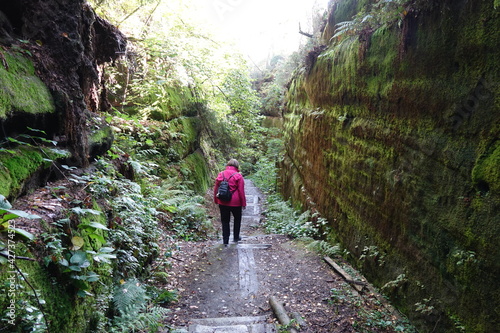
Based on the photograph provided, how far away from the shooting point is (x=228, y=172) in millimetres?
7133

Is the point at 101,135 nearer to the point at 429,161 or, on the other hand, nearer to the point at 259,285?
the point at 259,285

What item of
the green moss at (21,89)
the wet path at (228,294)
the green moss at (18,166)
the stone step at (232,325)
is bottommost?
the wet path at (228,294)

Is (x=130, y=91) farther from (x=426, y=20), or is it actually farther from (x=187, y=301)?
→ (x=426, y=20)

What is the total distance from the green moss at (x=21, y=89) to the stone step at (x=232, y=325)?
3294mm

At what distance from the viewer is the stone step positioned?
12.6 feet

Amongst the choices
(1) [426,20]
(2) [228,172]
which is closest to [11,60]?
(2) [228,172]

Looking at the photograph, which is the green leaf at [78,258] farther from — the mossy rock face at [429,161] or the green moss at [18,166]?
the mossy rock face at [429,161]

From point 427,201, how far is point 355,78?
10.9 ft

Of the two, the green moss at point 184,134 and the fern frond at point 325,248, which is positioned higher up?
the green moss at point 184,134

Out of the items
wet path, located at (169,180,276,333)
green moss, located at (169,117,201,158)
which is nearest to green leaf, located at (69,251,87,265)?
wet path, located at (169,180,276,333)

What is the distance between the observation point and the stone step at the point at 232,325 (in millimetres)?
3829

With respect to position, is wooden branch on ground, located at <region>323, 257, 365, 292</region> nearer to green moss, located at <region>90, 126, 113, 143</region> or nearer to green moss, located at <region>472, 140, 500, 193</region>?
green moss, located at <region>472, 140, 500, 193</region>

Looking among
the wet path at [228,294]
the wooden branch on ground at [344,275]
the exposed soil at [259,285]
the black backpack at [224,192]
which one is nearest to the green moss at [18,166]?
the exposed soil at [259,285]

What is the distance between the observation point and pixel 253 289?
206 inches
